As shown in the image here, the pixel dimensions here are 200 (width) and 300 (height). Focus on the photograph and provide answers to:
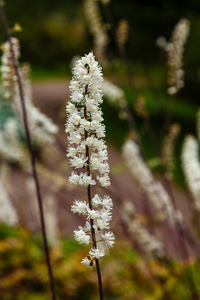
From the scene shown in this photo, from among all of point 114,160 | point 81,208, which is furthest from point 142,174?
point 114,160

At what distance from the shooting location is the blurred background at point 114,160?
12.5 ft

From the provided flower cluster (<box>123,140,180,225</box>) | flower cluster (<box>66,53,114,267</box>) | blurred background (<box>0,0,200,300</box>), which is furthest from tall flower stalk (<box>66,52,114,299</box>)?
flower cluster (<box>123,140,180,225</box>)

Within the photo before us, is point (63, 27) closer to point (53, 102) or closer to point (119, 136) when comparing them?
point (53, 102)

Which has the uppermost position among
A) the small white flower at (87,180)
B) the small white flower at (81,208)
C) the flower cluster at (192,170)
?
the flower cluster at (192,170)

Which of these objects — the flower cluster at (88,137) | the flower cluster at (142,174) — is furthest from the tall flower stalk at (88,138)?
the flower cluster at (142,174)

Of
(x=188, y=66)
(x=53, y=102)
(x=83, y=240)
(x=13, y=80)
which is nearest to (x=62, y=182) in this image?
(x=13, y=80)

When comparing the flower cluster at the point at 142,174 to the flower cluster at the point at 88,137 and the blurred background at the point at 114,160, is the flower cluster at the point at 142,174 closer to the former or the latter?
the blurred background at the point at 114,160

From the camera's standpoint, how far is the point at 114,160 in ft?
55.9

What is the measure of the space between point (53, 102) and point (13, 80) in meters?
20.9

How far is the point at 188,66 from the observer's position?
53.7 feet

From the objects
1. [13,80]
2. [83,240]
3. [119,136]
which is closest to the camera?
[83,240]

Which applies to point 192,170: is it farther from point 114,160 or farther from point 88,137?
point 114,160

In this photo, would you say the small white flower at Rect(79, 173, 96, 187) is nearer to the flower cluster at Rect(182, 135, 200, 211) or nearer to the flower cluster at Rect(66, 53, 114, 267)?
the flower cluster at Rect(66, 53, 114, 267)

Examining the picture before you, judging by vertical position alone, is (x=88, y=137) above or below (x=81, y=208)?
above
